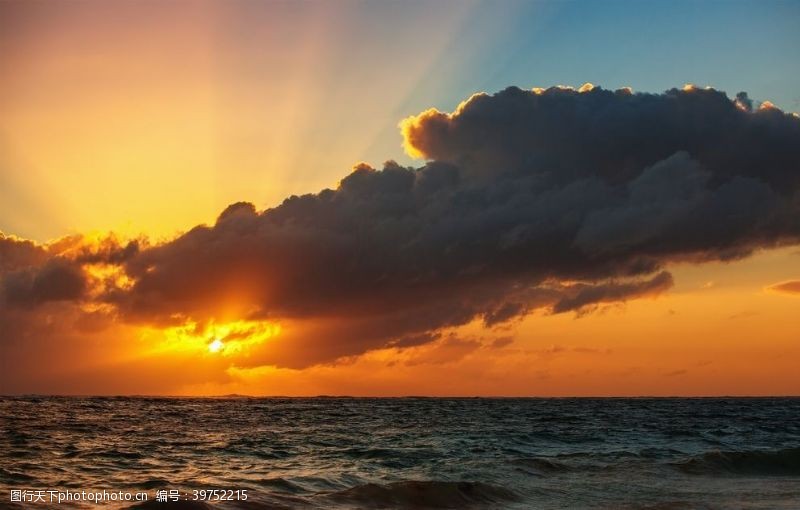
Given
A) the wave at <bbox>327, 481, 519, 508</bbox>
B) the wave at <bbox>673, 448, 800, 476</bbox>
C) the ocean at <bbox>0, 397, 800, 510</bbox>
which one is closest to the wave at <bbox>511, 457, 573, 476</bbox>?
the ocean at <bbox>0, 397, 800, 510</bbox>

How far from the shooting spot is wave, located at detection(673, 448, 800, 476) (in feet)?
119

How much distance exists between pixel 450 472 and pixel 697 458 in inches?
595

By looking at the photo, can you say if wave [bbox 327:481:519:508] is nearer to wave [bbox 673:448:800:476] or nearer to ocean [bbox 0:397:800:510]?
ocean [bbox 0:397:800:510]

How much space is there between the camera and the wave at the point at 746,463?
36344 mm

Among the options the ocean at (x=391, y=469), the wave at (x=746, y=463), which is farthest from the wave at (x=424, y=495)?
the wave at (x=746, y=463)

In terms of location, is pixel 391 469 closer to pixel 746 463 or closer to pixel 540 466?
pixel 540 466

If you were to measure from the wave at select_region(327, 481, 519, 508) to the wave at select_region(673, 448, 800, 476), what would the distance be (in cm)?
1358

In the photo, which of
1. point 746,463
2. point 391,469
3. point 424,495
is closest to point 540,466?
point 391,469

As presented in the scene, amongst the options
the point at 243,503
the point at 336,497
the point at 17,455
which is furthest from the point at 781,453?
the point at 17,455

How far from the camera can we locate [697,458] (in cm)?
3875

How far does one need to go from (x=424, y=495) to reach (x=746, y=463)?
2218 cm

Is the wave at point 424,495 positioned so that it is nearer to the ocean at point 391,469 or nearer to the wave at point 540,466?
the ocean at point 391,469

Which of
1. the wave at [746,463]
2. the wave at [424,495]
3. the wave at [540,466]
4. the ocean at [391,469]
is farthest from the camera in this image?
the wave at [746,463]

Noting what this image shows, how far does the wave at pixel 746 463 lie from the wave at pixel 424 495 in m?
13.6
